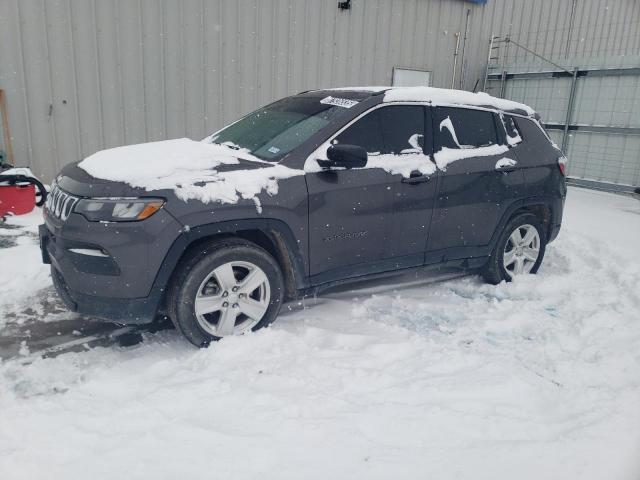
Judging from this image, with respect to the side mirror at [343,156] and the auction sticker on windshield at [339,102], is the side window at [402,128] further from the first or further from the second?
the side mirror at [343,156]

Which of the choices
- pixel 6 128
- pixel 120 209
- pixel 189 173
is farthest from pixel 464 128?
pixel 6 128

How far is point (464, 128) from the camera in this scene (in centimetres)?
440

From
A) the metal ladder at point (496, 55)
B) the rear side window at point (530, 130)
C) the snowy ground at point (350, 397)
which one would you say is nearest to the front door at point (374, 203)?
the snowy ground at point (350, 397)

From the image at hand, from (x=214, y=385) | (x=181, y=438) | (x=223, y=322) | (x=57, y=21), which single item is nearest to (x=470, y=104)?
(x=223, y=322)

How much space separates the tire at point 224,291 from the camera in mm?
3238

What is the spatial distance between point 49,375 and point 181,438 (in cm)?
107

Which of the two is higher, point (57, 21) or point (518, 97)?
point (57, 21)

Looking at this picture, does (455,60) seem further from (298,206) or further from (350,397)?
(350,397)

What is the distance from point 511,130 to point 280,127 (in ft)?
7.15

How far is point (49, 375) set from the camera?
119 inches

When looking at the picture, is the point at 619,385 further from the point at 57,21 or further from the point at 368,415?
the point at 57,21

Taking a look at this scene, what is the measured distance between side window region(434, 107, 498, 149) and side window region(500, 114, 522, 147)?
143 millimetres

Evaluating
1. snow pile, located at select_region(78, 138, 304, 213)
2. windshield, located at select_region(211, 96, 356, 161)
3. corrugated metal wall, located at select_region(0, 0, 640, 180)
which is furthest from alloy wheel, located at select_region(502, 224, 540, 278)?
corrugated metal wall, located at select_region(0, 0, 640, 180)

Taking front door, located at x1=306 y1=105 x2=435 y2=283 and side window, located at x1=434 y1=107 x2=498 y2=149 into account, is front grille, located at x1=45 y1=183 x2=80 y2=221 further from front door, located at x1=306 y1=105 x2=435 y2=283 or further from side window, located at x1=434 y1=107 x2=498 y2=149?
side window, located at x1=434 y1=107 x2=498 y2=149
